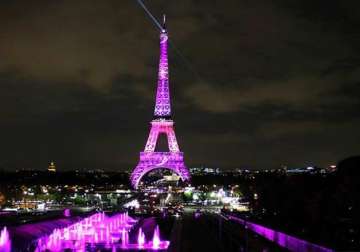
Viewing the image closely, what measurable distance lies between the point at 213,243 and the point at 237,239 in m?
3.21

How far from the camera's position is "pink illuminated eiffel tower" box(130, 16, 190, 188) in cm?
11838

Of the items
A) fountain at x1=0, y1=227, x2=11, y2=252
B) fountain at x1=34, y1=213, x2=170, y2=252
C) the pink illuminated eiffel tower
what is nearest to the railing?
fountain at x1=34, y1=213, x2=170, y2=252

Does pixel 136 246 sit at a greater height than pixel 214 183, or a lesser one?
lesser

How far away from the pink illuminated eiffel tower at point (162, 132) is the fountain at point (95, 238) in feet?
175

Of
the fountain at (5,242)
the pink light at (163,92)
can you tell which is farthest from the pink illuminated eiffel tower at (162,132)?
the fountain at (5,242)

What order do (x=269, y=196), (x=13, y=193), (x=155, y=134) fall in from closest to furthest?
(x=269, y=196) < (x=13, y=193) < (x=155, y=134)

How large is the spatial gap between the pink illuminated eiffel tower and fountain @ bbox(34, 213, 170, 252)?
53.4m

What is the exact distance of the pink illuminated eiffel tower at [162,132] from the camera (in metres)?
118

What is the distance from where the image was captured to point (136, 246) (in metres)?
40.9

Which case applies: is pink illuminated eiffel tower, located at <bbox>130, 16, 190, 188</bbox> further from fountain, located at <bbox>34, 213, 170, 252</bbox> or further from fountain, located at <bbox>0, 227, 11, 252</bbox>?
fountain, located at <bbox>0, 227, 11, 252</bbox>

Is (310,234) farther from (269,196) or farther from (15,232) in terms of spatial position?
(269,196)

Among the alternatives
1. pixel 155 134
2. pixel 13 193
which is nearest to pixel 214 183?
pixel 155 134

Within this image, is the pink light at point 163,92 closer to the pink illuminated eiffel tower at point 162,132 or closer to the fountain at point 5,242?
the pink illuminated eiffel tower at point 162,132

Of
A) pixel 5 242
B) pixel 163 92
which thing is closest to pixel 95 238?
pixel 5 242
